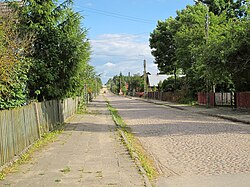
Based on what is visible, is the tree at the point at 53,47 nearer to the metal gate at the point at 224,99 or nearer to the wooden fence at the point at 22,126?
the wooden fence at the point at 22,126

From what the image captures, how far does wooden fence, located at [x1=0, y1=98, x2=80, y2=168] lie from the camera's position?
27.1 ft

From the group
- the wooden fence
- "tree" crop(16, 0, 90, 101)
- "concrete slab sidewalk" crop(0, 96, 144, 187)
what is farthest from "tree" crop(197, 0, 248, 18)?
"concrete slab sidewalk" crop(0, 96, 144, 187)

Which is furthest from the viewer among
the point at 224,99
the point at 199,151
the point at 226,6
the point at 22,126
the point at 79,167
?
the point at 226,6

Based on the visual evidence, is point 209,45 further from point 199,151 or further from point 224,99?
point 199,151

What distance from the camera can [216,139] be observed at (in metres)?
13.1

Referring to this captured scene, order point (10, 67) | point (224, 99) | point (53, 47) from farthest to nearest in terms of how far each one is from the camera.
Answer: point (224, 99) < point (53, 47) < point (10, 67)

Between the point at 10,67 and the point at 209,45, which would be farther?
the point at 209,45

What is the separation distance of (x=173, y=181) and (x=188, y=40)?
1378 inches

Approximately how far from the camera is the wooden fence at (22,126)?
325 inches

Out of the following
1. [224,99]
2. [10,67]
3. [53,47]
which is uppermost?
[53,47]

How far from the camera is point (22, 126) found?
10266mm

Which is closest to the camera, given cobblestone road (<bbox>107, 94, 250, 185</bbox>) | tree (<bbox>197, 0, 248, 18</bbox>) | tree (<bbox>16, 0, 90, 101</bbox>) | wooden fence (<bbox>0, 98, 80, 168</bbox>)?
cobblestone road (<bbox>107, 94, 250, 185</bbox>)

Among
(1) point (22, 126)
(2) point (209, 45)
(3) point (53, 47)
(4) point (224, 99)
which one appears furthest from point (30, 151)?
(4) point (224, 99)

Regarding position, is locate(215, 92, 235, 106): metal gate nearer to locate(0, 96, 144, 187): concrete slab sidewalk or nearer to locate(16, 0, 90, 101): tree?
locate(16, 0, 90, 101): tree
